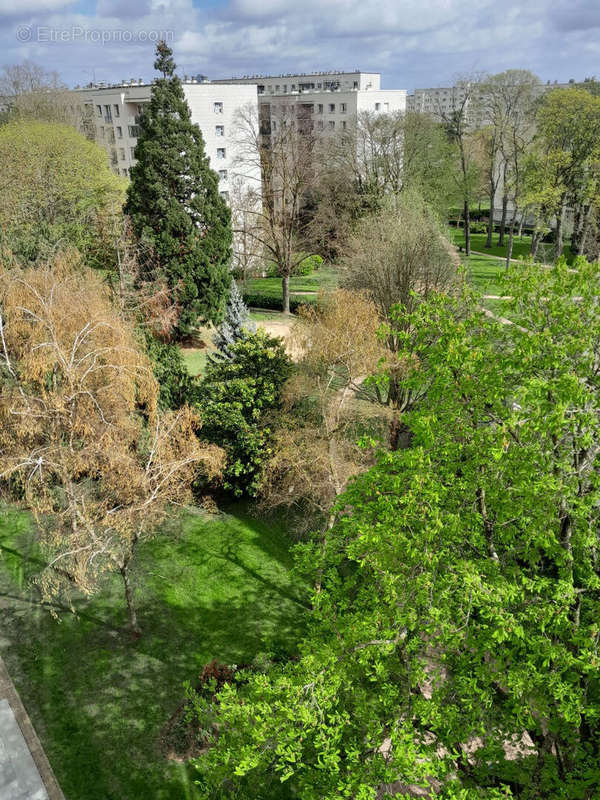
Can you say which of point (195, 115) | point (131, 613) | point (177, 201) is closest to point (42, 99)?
point (195, 115)

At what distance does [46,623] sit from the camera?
1462 centimetres

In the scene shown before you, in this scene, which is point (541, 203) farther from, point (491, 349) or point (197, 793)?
point (197, 793)

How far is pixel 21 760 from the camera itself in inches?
439

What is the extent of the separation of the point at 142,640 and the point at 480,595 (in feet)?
33.0

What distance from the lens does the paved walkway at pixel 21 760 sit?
34.8ft

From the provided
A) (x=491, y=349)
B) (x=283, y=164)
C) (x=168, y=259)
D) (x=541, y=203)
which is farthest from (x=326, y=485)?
(x=541, y=203)

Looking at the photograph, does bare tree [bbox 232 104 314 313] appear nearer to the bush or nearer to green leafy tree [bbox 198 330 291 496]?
the bush

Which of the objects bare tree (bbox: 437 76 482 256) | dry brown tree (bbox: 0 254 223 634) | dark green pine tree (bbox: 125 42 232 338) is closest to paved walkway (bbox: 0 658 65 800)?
dry brown tree (bbox: 0 254 223 634)

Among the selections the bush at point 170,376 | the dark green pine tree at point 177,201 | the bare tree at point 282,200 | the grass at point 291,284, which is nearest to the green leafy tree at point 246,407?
the bush at point 170,376

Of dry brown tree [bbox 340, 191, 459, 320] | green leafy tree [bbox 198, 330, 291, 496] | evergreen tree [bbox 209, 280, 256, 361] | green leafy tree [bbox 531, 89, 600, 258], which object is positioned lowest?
green leafy tree [bbox 198, 330, 291, 496]

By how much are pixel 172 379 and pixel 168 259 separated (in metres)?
9.65

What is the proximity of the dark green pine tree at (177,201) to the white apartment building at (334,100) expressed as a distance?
28236mm

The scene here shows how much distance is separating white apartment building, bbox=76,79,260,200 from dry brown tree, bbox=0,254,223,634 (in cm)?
2886

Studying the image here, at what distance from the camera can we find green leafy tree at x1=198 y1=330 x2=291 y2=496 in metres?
18.0
